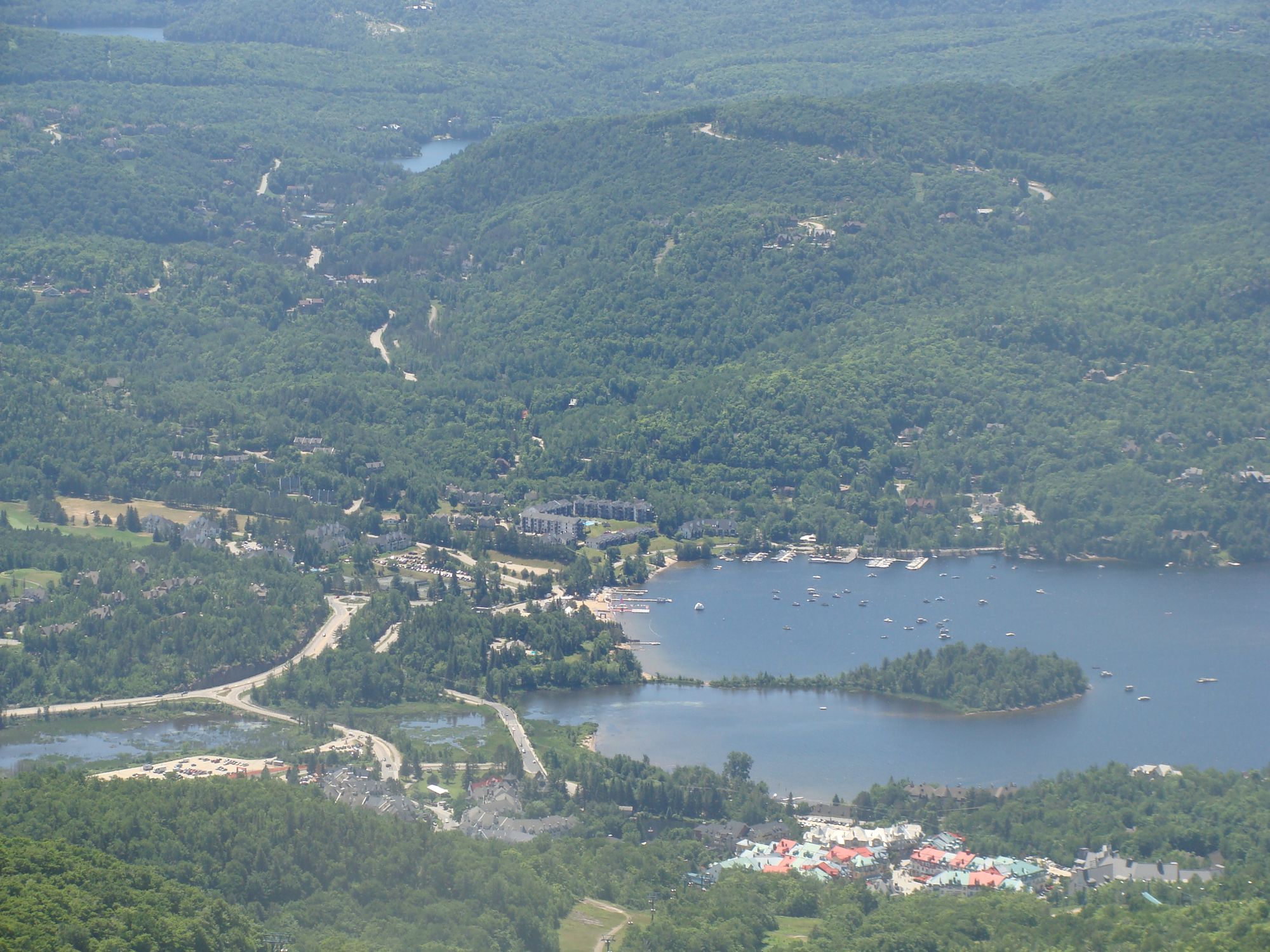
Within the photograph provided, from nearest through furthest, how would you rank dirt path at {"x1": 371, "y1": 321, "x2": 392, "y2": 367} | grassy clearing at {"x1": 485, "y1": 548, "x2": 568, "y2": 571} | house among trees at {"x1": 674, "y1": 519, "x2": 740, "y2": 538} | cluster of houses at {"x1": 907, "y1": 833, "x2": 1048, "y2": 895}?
cluster of houses at {"x1": 907, "y1": 833, "x2": 1048, "y2": 895}, grassy clearing at {"x1": 485, "y1": 548, "x2": 568, "y2": 571}, house among trees at {"x1": 674, "y1": 519, "x2": 740, "y2": 538}, dirt path at {"x1": 371, "y1": 321, "x2": 392, "y2": 367}

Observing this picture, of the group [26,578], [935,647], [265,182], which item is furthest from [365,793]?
[265,182]

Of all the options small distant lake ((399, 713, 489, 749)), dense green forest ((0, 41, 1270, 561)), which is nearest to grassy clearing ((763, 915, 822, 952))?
small distant lake ((399, 713, 489, 749))

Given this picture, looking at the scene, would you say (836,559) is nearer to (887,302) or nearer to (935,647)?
(935,647)

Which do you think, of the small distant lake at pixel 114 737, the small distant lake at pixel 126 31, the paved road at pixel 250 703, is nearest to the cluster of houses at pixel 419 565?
the paved road at pixel 250 703

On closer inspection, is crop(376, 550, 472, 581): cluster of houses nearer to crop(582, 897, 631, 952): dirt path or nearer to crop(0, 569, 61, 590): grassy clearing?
crop(0, 569, 61, 590): grassy clearing

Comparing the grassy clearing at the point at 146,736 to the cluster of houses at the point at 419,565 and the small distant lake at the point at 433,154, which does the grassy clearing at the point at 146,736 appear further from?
the small distant lake at the point at 433,154

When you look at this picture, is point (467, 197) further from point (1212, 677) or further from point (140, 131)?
point (1212, 677)

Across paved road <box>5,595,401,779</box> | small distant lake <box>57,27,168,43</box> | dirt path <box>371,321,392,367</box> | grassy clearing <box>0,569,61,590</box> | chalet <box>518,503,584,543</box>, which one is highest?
small distant lake <box>57,27,168,43</box>
